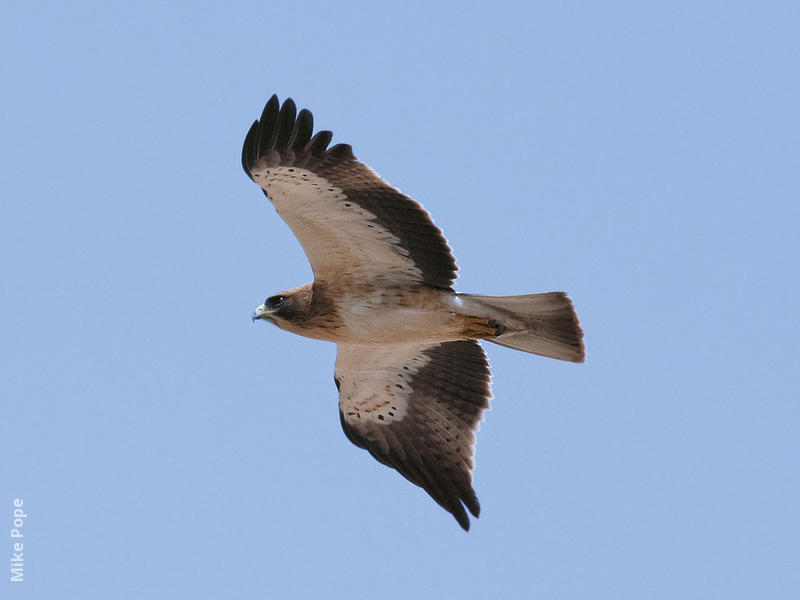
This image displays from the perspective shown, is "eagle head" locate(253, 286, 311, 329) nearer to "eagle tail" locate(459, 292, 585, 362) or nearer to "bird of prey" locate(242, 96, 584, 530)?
"bird of prey" locate(242, 96, 584, 530)

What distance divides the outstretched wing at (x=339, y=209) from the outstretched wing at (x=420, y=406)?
107cm

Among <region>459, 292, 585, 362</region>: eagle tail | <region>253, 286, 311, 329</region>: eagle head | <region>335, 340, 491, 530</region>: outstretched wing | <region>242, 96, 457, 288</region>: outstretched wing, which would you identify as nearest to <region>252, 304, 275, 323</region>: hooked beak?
<region>253, 286, 311, 329</region>: eagle head

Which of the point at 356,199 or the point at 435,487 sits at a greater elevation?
the point at 356,199

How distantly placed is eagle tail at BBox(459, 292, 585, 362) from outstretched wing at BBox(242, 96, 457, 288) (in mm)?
434

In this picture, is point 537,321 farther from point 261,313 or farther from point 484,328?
point 261,313

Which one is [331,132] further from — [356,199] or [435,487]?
[435,487]

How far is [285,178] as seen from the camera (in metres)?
10.5

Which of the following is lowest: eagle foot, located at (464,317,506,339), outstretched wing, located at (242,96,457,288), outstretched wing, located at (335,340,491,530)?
outstretched wing, located at (335,340,491,530)

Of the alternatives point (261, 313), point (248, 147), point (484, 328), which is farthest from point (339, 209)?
point (484, 328)

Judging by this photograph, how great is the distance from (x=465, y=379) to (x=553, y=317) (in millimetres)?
1407

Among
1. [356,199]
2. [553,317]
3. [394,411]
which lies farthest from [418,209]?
[394,411]

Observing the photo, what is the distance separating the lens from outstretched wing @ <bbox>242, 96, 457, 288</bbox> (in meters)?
10.4

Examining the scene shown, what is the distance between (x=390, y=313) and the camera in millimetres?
11156

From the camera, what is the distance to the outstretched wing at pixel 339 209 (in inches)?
408
